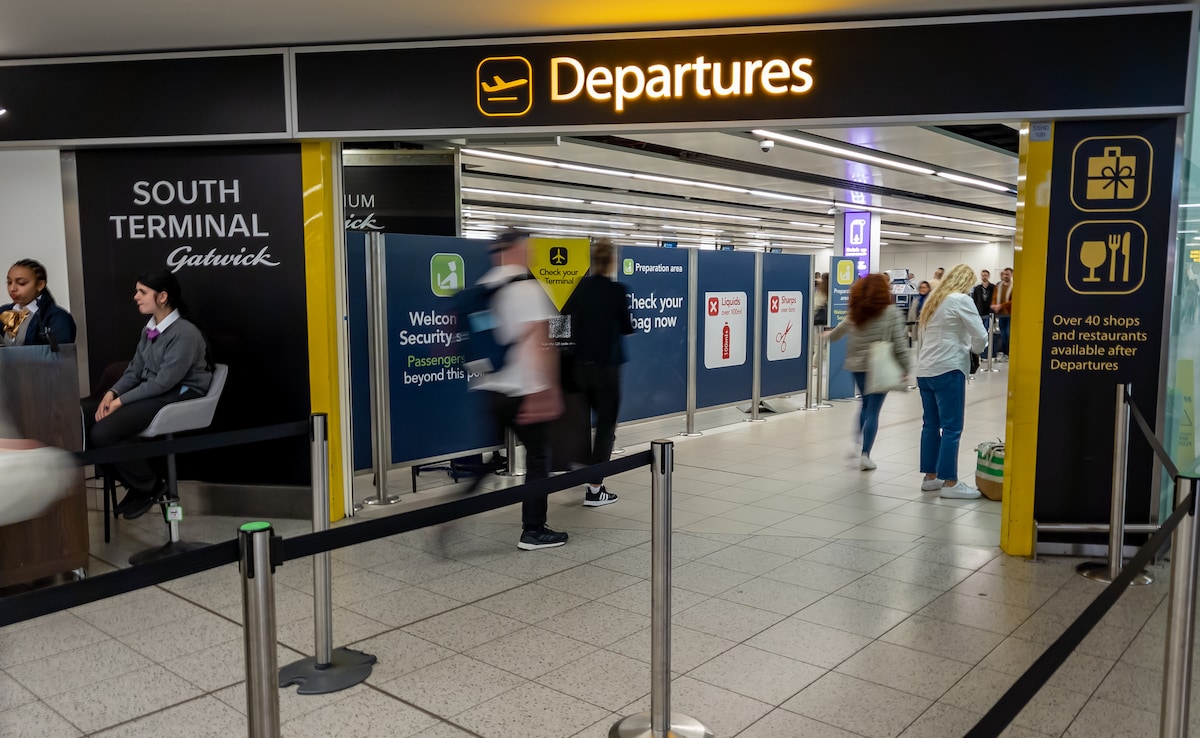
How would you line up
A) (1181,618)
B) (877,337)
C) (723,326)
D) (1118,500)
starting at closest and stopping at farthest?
1. (1181,618)
2. (1118,500)
3. (877,337)
4. (723,326)

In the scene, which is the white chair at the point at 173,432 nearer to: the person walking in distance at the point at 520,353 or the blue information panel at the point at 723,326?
the person walking in distance at the point at 520,353

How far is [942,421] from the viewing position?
6035 millimetres

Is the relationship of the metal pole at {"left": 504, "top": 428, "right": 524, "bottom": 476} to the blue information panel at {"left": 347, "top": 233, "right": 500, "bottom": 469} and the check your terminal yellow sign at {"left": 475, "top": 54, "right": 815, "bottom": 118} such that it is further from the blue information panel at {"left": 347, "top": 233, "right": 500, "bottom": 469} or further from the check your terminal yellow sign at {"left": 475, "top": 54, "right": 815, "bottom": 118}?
the check your terminal yellow sign at {"left": 475, "top": 54, "right": 815, "bottom": 118}

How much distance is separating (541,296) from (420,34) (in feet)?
5.84

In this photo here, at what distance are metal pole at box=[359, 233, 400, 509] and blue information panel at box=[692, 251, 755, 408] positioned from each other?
3.82 metres

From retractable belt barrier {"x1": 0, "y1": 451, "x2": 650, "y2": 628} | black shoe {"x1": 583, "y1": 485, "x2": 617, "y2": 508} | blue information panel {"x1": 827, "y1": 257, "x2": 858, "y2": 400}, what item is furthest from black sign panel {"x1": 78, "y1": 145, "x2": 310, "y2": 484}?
blue information panel {"x1": 827, "y1": 257, "x2": 858, "y2": 400}

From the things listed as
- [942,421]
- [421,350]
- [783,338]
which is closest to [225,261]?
[421,350]

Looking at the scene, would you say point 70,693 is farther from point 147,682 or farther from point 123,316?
point 123,316

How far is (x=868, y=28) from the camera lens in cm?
459

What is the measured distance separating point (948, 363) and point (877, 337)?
1.90 feet

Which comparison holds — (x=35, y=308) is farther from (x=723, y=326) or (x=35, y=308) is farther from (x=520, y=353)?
(x=723, y=326)

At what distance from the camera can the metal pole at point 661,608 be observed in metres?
2.73

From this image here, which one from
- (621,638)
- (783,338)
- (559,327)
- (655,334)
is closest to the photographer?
(621,638)

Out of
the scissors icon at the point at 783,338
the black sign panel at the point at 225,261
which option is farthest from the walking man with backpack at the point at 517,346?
→ the scissors icon at the point at 783,338
